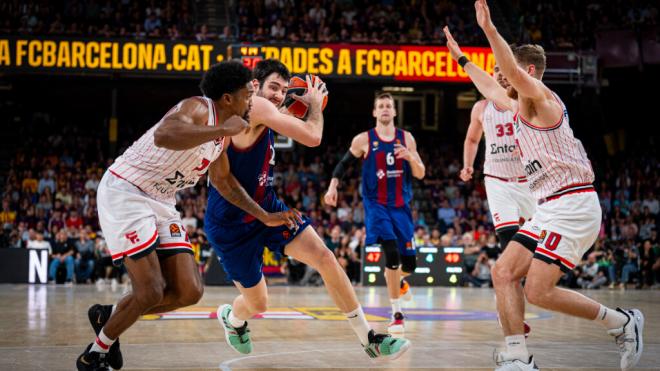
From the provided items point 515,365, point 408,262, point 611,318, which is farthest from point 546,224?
point 408,262

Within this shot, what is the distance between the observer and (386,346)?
546cm

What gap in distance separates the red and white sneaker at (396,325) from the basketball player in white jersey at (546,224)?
8.48 feet

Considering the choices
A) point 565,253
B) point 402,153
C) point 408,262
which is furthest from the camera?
point 408,262

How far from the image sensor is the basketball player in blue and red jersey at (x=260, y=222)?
17.9ft

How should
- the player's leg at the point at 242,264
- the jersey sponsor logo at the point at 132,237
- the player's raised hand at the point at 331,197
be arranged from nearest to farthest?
1. the jersey sponsor logo at the point at 132,237
2. the player's leg at the point at 242,264
3. the player's raised hand at the point at 331,197

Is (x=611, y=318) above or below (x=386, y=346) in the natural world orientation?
above

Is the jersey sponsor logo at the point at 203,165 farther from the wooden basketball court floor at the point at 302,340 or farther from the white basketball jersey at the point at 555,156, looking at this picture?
the white basketball jersey at the point at 555,156

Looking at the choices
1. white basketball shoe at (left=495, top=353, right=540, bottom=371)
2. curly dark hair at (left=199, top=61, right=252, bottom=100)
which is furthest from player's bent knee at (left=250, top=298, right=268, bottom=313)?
white basketball shoe at (left=495, top=353, right=540, bottom=371)

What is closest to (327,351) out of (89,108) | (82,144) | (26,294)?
(26,294)

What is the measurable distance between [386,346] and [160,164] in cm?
192

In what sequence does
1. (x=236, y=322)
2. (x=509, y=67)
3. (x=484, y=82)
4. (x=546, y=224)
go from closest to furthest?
(x=509, y=67), (x=546, y=224), (x=484, y=82), (x=236, y=322)

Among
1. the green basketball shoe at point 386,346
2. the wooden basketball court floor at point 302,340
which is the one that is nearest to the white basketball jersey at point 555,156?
the wooden basketball court floor at point 302,340

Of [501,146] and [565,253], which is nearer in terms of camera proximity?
[565,253]

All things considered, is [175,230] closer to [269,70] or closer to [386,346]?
[269,70]
